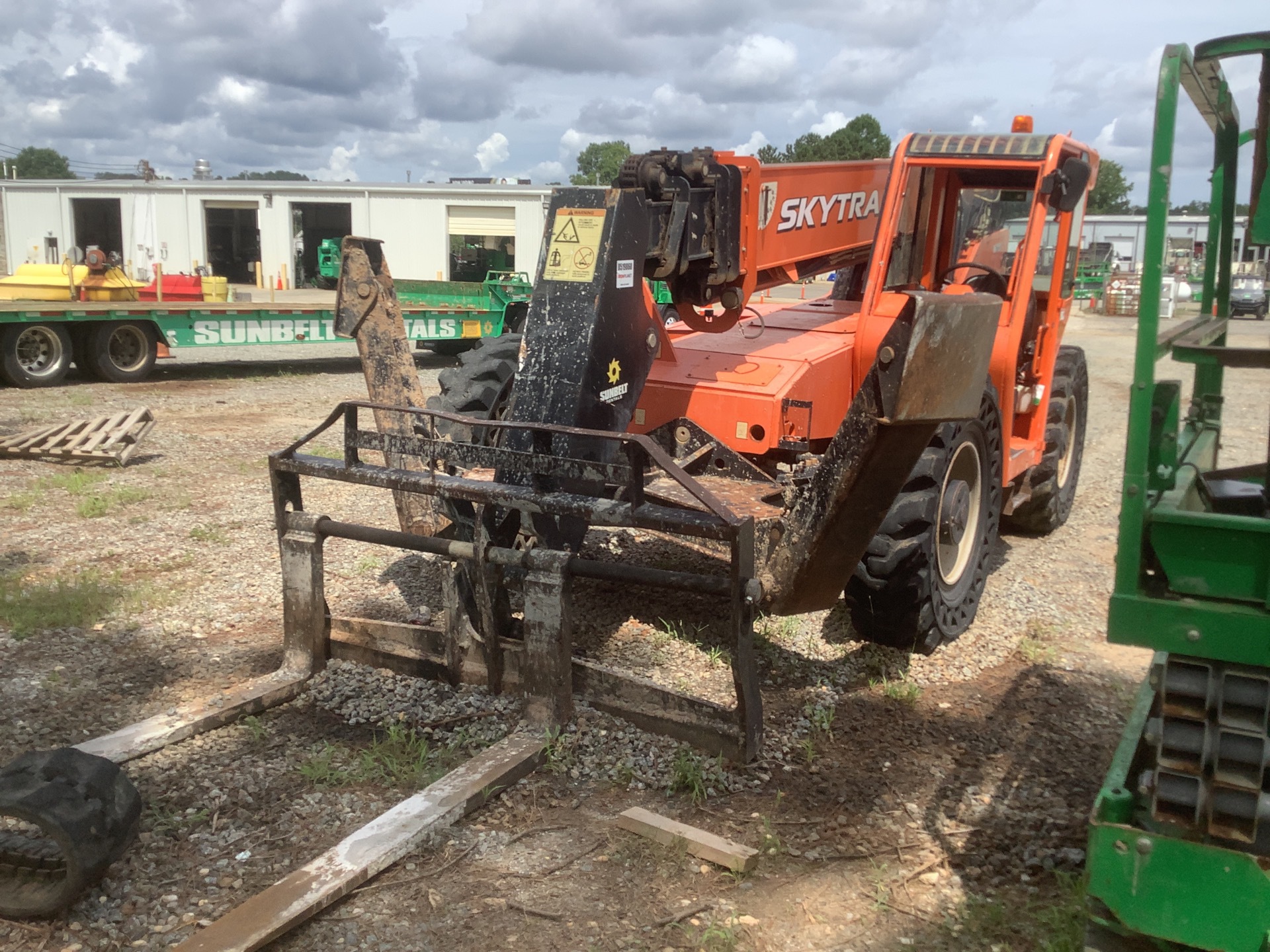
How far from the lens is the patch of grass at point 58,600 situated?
5.19 metres

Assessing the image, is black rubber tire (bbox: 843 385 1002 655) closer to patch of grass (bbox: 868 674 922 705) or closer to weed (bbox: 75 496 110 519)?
patch of grass (bbox: 868 674 922 705)

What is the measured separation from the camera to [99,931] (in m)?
2.87

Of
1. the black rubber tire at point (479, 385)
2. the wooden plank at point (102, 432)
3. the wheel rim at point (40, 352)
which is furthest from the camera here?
the wheel rim at point (40, 352)

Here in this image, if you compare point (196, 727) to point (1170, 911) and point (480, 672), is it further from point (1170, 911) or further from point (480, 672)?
point (1170, 911)

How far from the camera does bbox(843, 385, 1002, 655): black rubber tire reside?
452 centimetres

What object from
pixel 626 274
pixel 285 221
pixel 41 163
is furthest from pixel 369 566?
pixel 41 163

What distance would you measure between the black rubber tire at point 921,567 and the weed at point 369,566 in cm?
286

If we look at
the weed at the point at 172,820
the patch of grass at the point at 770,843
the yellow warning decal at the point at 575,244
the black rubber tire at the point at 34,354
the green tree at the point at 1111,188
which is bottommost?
the patch of grass at the point at 770,843

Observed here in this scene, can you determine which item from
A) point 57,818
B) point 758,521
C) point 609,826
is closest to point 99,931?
point 57,818

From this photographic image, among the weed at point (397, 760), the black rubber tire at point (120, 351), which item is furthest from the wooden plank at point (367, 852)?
the black rubber tire at point (120, 351)

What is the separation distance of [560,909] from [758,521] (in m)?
1.65

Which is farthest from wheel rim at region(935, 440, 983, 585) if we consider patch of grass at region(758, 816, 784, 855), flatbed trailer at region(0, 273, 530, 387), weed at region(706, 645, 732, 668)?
flatbed trailer at region(0, 273, 530, 387)

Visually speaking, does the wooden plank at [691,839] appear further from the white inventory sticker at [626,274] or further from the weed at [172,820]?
the white inventory sticker at [626,274]

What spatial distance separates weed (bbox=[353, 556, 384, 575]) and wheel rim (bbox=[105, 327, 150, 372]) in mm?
9272
